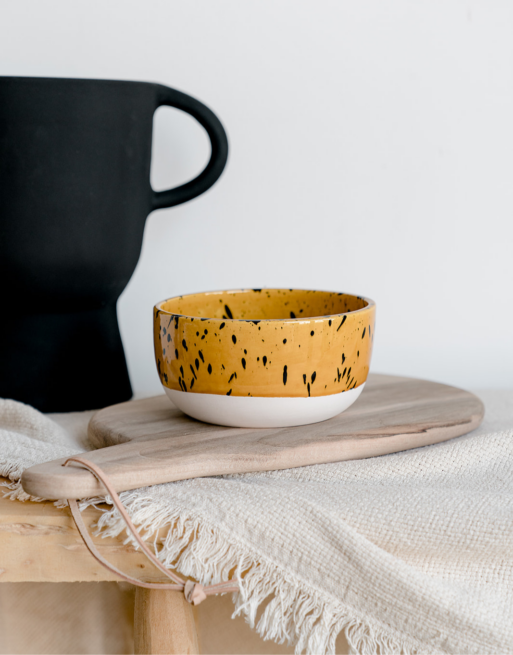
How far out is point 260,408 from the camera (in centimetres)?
45

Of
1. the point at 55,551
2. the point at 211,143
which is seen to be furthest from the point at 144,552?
the point at 211,143

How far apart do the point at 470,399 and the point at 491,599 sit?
9.0 inches

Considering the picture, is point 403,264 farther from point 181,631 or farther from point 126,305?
point 181,631

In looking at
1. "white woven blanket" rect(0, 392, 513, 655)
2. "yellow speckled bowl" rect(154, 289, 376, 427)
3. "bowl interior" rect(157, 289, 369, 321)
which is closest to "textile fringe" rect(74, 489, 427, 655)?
"white woven blanket" rect(0, 392, 513, 655)

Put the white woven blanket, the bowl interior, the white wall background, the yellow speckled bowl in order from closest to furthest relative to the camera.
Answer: the white woven blanket < the yellow speckled bowl < the bowl interior < the white wall background

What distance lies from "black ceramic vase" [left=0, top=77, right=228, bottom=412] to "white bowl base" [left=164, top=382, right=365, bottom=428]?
6.8 inches

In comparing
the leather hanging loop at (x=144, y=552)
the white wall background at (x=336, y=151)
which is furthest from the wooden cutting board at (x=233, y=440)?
the white wall background at (x=336, y=151)

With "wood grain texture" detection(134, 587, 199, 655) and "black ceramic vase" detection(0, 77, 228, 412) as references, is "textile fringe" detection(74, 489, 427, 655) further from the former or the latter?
"black ceramic vase" detection(0, 77, 228, 412)

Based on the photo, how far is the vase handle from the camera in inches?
23.4

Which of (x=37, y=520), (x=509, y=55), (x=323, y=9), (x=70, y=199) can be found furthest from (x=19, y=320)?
(x=509, y=55)

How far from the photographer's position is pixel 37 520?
376mm

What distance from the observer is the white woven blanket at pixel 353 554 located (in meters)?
0.33

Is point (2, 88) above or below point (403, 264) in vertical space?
above

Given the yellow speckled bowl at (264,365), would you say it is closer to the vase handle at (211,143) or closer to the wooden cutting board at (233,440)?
the wooden cutting board at (233,440)
